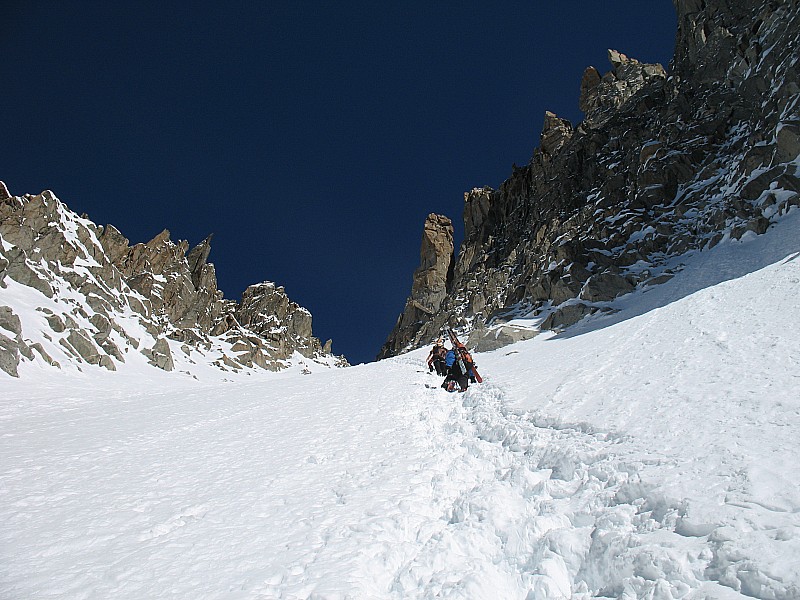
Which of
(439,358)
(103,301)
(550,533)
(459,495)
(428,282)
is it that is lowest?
(550,533)

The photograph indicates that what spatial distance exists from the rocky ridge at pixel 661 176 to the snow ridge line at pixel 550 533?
2721cm

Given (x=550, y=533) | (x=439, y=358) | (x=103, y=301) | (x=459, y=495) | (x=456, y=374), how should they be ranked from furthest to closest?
(x=103, y=301) → (x=439, y=358) → (x=456, y=374) → (x=459, y=495) → (x=550, y=533)

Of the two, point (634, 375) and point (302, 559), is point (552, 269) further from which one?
point (302, 559)

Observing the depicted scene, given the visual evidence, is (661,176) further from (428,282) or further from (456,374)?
(428,282)

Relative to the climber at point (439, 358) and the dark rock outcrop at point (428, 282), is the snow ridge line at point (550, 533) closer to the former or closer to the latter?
the climber at point (439, 358)

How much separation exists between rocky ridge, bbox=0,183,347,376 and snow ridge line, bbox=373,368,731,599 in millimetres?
34616

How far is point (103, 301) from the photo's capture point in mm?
55375

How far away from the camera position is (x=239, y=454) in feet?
31.0

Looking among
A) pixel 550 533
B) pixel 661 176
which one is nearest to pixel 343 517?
pixel 550 533

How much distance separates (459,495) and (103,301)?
63.3 meters

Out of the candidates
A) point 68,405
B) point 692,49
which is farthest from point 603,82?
point 68,405

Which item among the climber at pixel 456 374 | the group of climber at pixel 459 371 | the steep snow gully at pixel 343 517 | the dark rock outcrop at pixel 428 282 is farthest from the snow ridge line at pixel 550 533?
the dark rock outcrop at pixel 428 282

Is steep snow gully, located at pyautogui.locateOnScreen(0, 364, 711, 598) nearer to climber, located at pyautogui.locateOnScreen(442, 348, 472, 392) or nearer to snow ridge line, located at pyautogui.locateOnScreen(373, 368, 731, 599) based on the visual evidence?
snow ridge line, located at pyautogui.locateOnScreen(373, 368, 731, 599)

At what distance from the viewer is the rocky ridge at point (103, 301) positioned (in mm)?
39688
